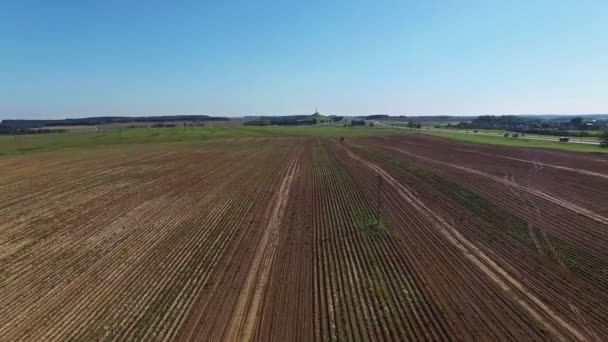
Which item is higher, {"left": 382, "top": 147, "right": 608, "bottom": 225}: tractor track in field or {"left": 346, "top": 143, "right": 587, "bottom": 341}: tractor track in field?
{"left": 382, "top": 147, "right": 608, "bottom": 225}: tractor track in field

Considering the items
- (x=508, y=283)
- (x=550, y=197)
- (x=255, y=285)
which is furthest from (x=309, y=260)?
(x=550, y=197)

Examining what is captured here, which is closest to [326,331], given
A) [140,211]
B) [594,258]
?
[594,258]

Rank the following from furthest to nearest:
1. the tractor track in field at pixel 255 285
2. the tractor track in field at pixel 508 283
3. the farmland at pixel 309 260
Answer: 1. the farmland at pixel 309 260
2. the tractor track in field at pixel 255 285
3. the tractor track in field at pixel 508 283

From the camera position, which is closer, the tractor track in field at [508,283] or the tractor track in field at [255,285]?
the tractor track in field at [508,283]

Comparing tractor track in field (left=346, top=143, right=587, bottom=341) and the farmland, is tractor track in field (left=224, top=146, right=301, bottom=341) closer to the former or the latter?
the farmland

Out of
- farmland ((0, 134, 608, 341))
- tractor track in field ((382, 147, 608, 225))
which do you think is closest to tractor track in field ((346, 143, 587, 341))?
farmland ((0, 134, 608, 341))

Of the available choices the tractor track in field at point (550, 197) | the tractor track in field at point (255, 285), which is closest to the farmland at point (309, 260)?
the tractor track in field at point (255, 285)

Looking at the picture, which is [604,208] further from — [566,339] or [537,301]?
[566,339]

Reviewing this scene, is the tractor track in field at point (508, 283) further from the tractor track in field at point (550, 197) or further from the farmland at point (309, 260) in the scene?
the tractor track in field at point (550, 197)
